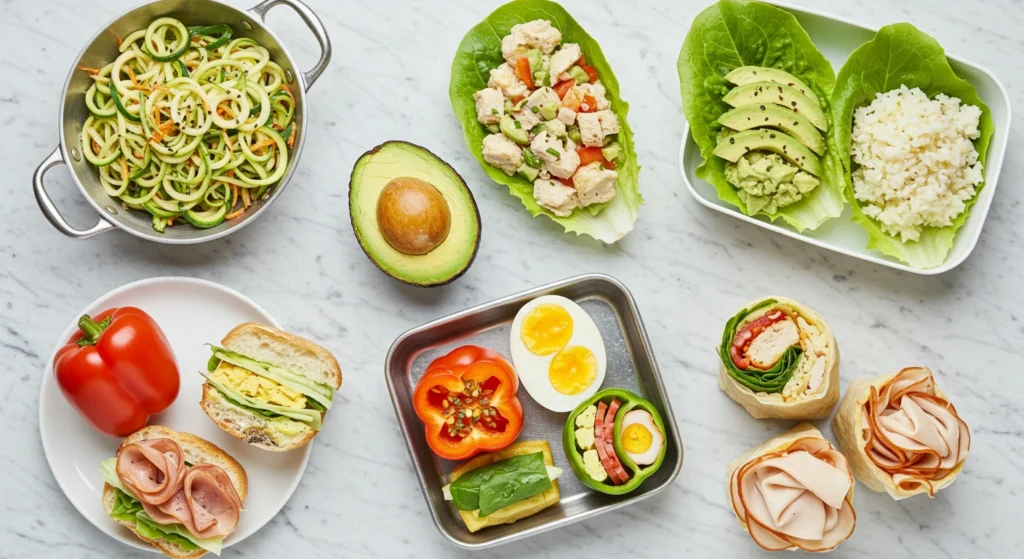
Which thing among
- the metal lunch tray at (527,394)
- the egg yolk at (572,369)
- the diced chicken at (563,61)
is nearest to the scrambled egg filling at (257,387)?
the metal lunch tray at (527,394)

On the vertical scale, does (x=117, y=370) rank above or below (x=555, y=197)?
below

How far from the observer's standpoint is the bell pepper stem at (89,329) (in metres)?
3.07

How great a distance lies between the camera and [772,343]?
10.4 feet

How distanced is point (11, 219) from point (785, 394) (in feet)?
10.5

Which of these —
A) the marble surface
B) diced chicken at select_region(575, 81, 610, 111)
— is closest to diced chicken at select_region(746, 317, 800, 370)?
the marble surface

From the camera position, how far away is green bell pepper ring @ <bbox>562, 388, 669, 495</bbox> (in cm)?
312

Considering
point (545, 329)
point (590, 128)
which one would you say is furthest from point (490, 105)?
point (545, 329)

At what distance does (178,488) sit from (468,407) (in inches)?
44.1

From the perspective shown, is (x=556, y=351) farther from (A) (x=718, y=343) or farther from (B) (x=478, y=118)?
(B) (x=478, y=118)

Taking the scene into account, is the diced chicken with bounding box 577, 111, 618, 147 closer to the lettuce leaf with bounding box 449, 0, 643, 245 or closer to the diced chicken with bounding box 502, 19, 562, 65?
the lettuce leaf with bounding box 449, 0, 643, 245

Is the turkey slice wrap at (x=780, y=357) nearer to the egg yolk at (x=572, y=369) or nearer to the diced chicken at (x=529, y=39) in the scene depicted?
the egg yolk at (x=572, y=369)

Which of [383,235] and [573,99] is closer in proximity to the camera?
[383,235]

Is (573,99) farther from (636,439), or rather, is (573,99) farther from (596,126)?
(636,439)

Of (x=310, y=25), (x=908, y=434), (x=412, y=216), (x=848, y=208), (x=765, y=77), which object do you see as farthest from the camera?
(x=848, y=208)
